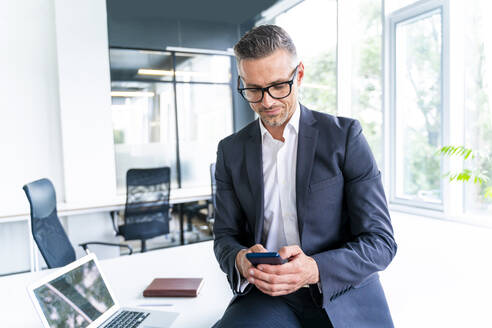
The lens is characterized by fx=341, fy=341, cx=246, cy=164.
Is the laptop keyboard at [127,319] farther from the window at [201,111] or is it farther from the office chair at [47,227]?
the window at [201,111]

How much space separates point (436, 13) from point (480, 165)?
4.91 ft

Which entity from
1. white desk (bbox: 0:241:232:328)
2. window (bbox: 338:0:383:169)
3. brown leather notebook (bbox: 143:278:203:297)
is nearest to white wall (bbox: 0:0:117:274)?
white desk (bbox: 0:241:232:328)

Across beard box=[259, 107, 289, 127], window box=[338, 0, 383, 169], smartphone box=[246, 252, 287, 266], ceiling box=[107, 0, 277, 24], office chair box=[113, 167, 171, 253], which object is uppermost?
ceiling box=[107, 0, 277, 24]

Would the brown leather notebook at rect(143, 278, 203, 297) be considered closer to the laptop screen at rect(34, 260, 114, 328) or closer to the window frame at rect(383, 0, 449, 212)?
the laptop screen at rect(34, 260, 114, 328)

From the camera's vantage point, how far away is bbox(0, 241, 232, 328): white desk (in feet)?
4.25

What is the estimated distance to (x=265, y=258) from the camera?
3.19ft

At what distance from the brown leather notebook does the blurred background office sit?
0.86 metres

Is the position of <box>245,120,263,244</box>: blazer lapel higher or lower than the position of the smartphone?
higher

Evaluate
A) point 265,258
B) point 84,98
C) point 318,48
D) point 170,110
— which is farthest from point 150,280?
point 170,110

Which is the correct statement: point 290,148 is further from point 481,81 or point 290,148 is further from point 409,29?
point 409,29

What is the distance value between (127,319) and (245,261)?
1.76ft

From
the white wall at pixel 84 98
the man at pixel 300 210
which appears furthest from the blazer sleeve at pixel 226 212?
the white wall at pixel 84 98

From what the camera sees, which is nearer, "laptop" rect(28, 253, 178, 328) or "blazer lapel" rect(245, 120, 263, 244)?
"laptop" rect(28, 253, 178, 328)

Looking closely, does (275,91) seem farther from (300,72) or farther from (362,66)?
(362,66)
